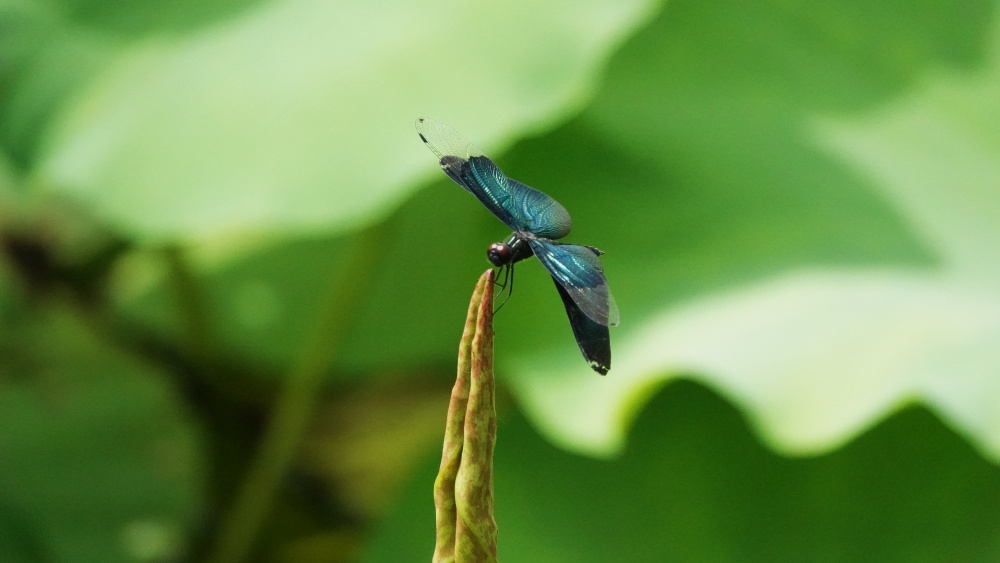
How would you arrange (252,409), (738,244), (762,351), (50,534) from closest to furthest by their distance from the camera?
(762,351), (738,244), (50,534), (252,409)

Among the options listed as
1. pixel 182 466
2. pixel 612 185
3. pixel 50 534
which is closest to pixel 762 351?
pixel 612 185

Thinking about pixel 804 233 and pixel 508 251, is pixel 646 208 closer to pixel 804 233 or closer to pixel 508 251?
pixel 804 233

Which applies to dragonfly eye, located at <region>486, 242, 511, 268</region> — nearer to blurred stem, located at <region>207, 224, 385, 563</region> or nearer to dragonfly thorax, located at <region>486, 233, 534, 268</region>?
dragonfly thorax, located at <region>486, 233, 534, 268</region>

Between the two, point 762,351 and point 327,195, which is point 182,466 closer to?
point 327,195

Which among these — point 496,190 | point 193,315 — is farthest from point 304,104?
point 496,190

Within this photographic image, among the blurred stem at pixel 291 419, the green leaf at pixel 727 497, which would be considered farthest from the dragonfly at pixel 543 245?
the blurred stem at pixel 291 419

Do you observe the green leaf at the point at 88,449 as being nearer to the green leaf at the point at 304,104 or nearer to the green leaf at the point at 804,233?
the green leaf at the point at 304,104
